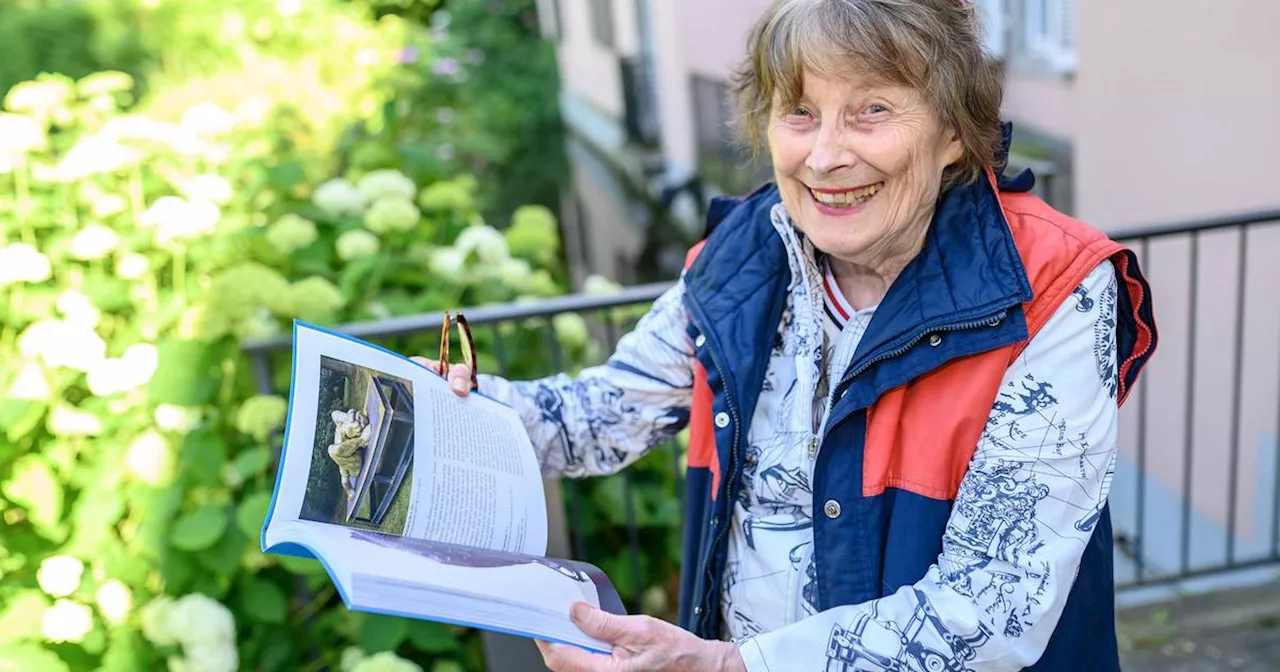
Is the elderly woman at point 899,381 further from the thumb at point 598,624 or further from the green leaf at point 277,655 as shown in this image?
the green leaf at point 277,655

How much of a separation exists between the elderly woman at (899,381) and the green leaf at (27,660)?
1245 mm

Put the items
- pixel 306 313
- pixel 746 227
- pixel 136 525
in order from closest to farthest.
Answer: pixel 746 227 → pixel 136 525 → pixel 306 313

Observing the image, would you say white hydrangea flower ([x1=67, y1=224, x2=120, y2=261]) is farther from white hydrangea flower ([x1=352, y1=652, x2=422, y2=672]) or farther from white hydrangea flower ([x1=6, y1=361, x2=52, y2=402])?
white hydrangea flower ([x1=352, y1=652, x2=422, y2=672])

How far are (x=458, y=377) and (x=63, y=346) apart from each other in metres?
1.25

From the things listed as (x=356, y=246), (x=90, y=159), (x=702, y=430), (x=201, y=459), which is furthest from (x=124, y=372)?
(x=702, y=430)

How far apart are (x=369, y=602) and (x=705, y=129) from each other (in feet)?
28.2

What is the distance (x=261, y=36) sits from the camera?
8.84 m

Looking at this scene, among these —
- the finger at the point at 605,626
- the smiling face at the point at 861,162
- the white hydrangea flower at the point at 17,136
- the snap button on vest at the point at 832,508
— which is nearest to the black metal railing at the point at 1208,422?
the smiling face at the point at 861,162

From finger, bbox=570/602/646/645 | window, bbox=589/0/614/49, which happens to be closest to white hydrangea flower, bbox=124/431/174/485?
finger, bbox=570/602/646/645

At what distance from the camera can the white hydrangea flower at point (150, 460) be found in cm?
235

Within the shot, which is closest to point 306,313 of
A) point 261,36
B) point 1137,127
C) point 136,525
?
point 136,525

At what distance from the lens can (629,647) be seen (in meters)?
1.21

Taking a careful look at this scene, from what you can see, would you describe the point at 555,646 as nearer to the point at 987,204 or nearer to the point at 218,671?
the point at 987,204

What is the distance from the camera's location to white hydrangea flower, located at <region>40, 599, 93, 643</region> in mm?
2029
